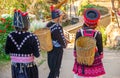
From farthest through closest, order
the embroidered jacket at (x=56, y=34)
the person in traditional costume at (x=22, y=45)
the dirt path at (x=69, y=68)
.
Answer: the dirt path at (x=69, y=68), the embroidered jacket at (x=56, y=34), the person in traditional costume at (x=22, y=45)

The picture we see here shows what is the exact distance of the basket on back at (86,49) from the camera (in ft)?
Answer: 16.4

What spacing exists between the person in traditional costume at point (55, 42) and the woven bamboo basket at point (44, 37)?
0.25 meters

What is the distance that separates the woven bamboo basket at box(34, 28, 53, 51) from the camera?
6.18m

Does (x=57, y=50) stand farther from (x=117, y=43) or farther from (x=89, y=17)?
(x=117, y=43)

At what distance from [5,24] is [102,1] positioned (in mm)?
19471

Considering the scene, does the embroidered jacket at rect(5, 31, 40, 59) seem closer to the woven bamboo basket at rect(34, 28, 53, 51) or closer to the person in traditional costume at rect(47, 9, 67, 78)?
the woven bamboo basket at rect(34, 28, 53, 51)

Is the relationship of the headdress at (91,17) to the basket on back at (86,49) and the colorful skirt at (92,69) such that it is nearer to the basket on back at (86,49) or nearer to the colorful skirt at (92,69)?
the basket on back at (86,49)

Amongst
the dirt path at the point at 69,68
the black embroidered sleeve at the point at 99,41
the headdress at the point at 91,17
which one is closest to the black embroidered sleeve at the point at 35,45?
the headdress at the point at 91,17

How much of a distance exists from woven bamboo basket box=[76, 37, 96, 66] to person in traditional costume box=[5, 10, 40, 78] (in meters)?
0.61

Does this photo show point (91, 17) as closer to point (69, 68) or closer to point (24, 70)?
point (24, 70)

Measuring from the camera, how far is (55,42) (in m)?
6.63

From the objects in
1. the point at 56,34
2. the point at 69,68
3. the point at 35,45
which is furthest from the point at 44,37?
the point at 69,68

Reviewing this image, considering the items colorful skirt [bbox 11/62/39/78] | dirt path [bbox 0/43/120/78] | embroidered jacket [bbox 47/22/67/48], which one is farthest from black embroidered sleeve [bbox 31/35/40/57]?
dirt path [bbox 0/43/120/78]

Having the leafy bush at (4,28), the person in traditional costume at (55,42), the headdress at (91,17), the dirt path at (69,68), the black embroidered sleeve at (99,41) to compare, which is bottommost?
the dirt path at (69,68)
